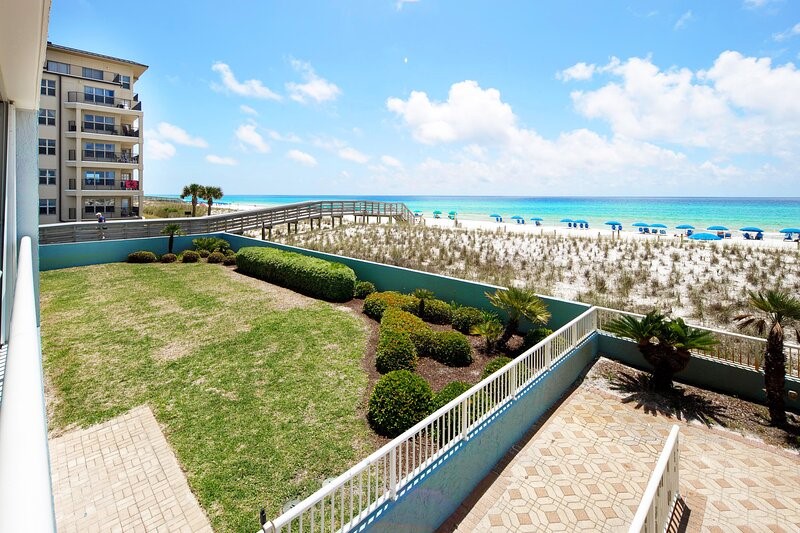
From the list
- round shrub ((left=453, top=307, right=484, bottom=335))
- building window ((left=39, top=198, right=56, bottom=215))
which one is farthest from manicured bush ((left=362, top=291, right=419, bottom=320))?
building window ((left=39, top=198, right=56, bottom=215))

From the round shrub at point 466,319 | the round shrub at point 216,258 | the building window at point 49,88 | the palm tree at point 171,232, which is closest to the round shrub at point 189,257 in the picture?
the round shrub at point 216,258

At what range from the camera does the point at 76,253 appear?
61.9 ft

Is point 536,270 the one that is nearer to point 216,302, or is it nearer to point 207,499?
point 216,302

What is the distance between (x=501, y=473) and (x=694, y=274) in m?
12.6

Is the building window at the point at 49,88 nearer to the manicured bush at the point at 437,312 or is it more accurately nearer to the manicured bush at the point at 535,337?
the manicured bush at the point at 437,312

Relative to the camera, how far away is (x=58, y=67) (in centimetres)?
3359

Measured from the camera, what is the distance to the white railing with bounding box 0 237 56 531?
0.71 meters

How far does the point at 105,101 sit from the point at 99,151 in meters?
4.42

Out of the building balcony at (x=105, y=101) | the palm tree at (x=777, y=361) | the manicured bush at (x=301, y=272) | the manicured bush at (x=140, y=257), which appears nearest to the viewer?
the palm tree at (x=777, y=361)

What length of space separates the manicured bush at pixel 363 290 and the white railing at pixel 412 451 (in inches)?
298

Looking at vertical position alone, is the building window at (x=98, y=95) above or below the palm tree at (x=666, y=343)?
above

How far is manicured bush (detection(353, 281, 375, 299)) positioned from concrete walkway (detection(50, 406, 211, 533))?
343 inches

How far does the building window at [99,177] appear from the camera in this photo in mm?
34844

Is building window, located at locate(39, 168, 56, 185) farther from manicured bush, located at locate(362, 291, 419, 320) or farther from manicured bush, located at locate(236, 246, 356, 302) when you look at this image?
manicured bush, located at locate(362, 291, 419, 320)
